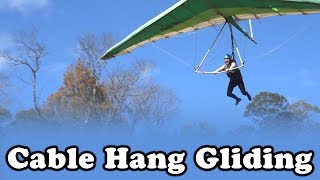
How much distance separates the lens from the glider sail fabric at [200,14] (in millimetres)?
10141

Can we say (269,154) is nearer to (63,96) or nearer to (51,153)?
(51,153)

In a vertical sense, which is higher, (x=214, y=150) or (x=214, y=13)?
(x=214, y=13)

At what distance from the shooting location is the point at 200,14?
1156cm

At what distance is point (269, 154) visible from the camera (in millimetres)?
9133

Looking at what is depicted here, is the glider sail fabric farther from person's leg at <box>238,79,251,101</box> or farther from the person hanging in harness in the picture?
person's leg at <box>238,79,251,101</box>

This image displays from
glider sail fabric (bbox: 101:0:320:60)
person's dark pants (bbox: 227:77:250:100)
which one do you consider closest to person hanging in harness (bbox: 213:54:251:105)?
person's dark pants (bbox: 227:77:250:100)

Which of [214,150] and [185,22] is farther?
[185,22]

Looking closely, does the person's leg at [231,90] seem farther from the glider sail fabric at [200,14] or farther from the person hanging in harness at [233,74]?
the glider sail fabric at [200,14]

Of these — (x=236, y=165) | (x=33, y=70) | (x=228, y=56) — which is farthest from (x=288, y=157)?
(x=33, y=70)

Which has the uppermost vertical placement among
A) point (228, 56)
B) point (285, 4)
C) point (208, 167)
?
point (285, 4)

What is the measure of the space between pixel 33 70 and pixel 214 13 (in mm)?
15029

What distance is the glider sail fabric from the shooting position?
10.1 m

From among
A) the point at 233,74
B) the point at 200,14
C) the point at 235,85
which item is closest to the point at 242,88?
the point at 235,85

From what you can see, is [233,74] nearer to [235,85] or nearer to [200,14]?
[235,85]
